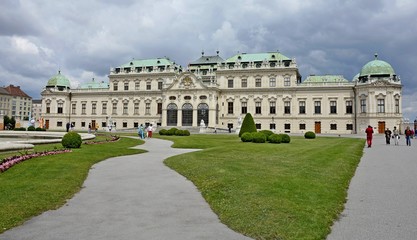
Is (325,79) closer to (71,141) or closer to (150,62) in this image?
(150,62)

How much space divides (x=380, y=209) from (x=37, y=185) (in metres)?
9.91

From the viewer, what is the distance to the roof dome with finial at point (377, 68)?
66.9 m

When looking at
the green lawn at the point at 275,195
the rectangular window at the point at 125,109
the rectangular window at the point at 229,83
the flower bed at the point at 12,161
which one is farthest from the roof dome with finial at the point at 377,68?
the flower bed at the point at 12,161

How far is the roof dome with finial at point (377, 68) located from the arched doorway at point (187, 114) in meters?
38.3

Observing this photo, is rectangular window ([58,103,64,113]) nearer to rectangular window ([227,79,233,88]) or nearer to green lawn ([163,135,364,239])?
rectangular window ([227,79,233,88])

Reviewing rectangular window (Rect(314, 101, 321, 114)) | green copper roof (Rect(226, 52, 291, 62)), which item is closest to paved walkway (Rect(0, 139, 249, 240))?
rectangular window (Rect(314, 101, 321, 114))

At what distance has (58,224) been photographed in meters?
6.98

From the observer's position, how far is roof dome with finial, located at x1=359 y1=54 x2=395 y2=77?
6694cm

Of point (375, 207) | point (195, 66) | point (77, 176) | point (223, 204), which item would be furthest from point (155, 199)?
point (195, 66)

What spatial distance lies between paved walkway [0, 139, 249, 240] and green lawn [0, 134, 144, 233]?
0.36 meters

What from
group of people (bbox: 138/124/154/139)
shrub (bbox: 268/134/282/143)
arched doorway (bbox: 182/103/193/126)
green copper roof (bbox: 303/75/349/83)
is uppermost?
green copper roof (bbox: 303/75/349/83)

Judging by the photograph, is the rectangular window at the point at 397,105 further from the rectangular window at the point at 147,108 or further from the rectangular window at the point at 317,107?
the rectangular window at the point at 147,108


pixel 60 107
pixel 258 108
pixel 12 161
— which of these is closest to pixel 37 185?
pixel 12 161

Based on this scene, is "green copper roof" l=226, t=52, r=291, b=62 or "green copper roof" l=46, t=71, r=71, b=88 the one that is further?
"green copper roof" l=46, t=71, r=71, b=88
